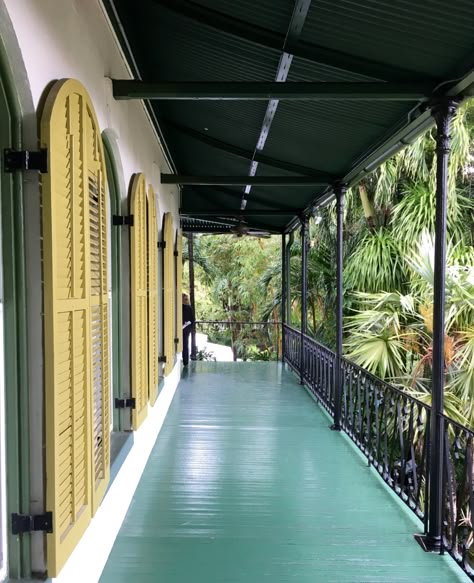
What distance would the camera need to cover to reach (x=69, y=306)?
164cm

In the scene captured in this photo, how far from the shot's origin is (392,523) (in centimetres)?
271

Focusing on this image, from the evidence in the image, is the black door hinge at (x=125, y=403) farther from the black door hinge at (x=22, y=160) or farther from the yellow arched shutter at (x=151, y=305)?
the black door hinge at (x=22, y=160)

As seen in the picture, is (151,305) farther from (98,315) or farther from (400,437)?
(400,437)

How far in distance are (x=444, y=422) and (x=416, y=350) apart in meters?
2.24

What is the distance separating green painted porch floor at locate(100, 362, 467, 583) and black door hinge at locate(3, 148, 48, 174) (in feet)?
6.20

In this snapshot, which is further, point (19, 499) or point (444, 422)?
point (444, 422)

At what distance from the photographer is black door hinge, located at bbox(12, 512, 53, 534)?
146cm

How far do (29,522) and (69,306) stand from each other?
0.72m

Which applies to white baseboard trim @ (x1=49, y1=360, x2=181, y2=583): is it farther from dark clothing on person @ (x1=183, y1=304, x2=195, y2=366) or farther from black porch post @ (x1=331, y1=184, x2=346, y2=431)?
dark clothing on person @ (x1=183, y1=304, x2=195, y2=366)

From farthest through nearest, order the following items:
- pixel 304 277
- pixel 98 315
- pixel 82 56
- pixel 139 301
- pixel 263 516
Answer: pixel 304 277, pixel 139 301, pixel 263 516, pixel 98 315, pixel 82 56

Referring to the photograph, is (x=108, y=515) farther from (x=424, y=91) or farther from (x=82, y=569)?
(x=424, y=91)

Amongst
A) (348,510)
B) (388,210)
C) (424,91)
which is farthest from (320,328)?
(424,91)

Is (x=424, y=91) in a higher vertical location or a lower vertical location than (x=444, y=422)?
→ higher

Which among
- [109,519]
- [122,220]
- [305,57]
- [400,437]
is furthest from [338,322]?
[109,519]
